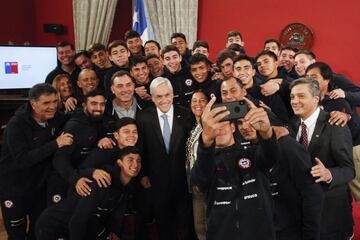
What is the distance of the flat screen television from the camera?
17.6ft

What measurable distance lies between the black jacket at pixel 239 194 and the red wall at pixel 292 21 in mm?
3287

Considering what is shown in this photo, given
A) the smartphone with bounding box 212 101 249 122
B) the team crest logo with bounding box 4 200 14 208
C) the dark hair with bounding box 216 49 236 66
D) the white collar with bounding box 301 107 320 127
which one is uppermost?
the dark hair with bounding box 216 49 236 66

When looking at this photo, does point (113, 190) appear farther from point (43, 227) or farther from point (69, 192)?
point (43, 227)

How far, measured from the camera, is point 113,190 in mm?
2668

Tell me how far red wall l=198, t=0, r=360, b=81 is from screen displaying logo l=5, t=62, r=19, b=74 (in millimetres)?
2631

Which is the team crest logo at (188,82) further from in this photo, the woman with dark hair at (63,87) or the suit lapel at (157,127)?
the woman with dark hair at (63,87)

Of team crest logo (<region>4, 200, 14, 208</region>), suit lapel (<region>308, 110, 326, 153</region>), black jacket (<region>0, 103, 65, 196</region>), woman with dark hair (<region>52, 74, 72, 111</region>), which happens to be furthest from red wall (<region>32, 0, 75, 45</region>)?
suit lapel (<region>308, 110, 326, 153</region>)

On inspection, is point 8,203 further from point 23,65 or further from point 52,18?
point 52,18

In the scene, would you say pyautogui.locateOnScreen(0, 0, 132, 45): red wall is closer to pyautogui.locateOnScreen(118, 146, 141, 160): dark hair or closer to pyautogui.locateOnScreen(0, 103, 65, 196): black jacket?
pyautogui.locateOnScreen(0, 103, 65, 196): black jacket

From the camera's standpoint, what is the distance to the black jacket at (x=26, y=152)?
9.24 ft

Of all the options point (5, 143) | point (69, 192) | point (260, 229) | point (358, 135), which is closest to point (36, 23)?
point (5, 143)

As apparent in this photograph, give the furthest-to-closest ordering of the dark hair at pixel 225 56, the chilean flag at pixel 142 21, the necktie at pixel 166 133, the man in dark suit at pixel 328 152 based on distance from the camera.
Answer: the chilean flag at pixel 142 21 → the dark hair at pixel 225 56 → the necktie at pixel 166 133 → the man in dark suit at pixel 328 152

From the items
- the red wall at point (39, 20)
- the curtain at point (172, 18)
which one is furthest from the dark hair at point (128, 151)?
the red wall at point (39, 20)

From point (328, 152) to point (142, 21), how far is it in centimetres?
442
